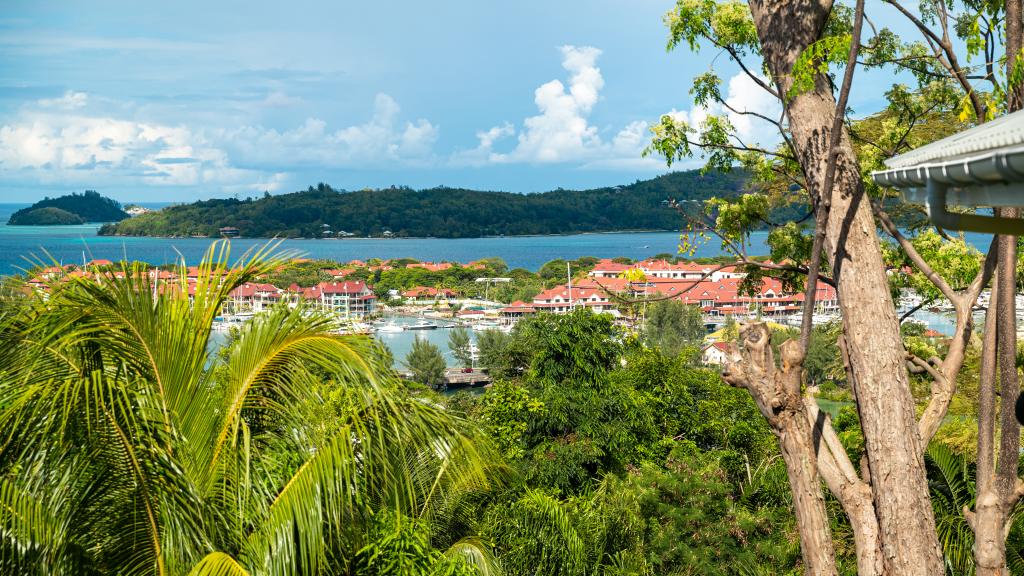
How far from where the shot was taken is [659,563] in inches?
297

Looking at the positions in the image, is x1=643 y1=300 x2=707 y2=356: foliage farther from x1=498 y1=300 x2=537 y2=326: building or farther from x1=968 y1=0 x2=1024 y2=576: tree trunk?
x1=968 y1=0 x2=1024 y2=576: tree trunk

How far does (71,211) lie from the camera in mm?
166875

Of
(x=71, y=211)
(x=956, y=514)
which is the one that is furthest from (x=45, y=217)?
(x=956, y=514)

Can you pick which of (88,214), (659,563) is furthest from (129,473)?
(88,214)

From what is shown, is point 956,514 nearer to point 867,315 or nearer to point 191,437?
point 867,315

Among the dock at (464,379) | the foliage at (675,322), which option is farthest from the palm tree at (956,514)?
the foliage at (675,322)

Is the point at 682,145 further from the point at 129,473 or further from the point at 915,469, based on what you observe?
the point at 129,473

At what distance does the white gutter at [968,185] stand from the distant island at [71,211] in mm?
182344

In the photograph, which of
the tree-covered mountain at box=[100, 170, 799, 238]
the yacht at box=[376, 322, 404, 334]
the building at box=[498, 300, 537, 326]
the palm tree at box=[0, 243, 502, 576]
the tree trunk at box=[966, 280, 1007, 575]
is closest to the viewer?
the palm tree at box=[0, 243, 502, 576]

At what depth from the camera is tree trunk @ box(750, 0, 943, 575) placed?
3463 millimetres

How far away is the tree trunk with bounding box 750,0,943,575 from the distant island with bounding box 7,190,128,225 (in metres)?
180

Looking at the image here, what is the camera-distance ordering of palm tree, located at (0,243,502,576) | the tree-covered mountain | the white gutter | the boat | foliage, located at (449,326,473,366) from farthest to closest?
the tree-covered mountain
the boat
foliage, located at (449,326,473,366)
palm tree, located at (0,243,502,576)
the white gutter

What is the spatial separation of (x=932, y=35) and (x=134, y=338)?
14.8ft

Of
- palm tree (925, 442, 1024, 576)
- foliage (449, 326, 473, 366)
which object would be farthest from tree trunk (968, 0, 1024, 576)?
foliage (449, 326, 473, 366)
